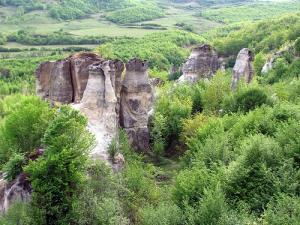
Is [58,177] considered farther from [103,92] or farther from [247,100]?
[247,100]

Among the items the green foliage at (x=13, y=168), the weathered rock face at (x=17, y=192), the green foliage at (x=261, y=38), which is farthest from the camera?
the green foliage at (x=261, y=38)

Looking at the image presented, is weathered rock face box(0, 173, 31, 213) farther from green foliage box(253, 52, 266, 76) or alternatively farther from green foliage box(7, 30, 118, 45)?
green foliage box(7, 30, 118, 45)

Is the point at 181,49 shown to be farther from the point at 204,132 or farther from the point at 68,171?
the point at 68,171

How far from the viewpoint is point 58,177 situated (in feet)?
105

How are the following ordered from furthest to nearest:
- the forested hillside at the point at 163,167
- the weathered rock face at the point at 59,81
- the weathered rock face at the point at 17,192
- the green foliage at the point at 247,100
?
the green foliage at the point at 247,100 → the weathered rock face at the point at 59,81 → the weathered rock face at the point at 17,192 → the forested hillside at the point at 163,167

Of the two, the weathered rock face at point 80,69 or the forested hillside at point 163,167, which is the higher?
the weathered rock face at point 80,69

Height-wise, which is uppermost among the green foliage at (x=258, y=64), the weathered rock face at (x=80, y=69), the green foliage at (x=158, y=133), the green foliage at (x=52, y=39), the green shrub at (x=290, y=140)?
the weathered rock face at (x=80, y=69)

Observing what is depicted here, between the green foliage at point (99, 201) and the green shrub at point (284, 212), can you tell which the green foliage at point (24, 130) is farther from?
the green shrub at point (284, 212)

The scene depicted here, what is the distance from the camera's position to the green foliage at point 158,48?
150 meters

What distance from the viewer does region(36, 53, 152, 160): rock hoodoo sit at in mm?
43225

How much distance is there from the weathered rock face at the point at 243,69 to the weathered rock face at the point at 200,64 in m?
6.87

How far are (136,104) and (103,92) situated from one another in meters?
9.09

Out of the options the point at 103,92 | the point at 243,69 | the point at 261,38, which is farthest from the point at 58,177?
the point at 261,38

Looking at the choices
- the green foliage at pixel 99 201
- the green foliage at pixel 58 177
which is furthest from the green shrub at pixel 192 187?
the green foliage at pixel 58 177
